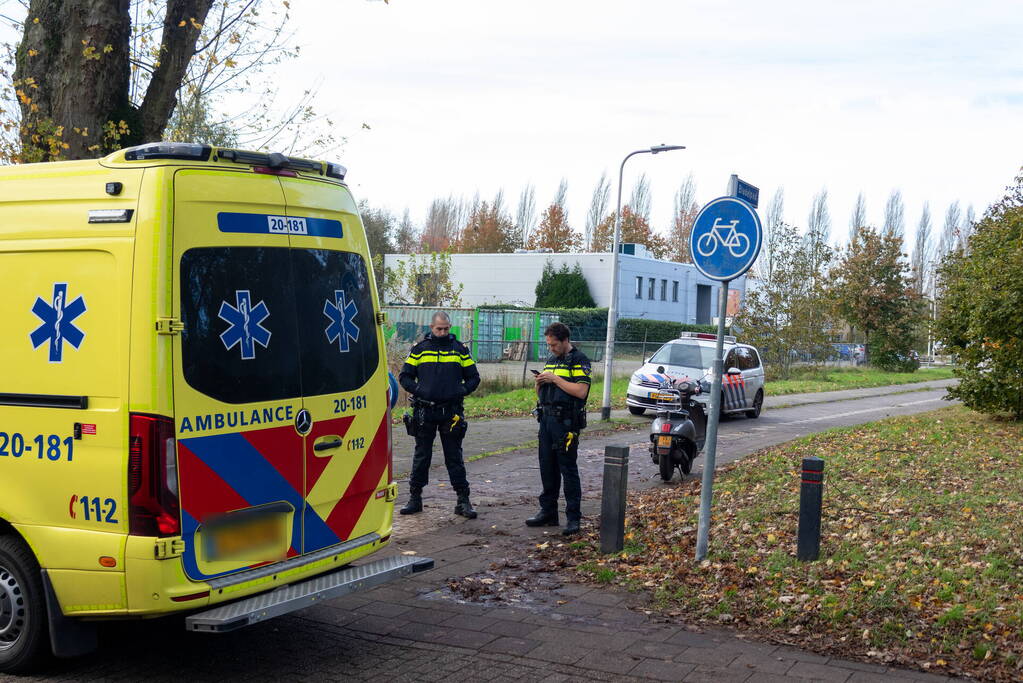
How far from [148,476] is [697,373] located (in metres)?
15.3

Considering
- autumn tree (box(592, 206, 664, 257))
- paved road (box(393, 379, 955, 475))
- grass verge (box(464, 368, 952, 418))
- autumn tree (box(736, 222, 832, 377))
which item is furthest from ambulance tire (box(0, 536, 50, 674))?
autumn tree (box(592, 206, 664, 257))

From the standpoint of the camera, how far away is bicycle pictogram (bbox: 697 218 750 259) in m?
7.13

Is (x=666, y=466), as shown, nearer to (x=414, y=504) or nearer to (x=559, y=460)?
(x=559, y=460)

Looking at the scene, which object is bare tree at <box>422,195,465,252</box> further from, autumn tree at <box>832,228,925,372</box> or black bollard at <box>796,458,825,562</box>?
black bollard at <box>796,458,825,562</box>

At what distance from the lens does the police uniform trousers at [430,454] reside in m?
8.90

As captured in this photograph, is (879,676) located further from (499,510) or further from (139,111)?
(139,111)

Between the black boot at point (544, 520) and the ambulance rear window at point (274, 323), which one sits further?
the black boot at point (544, 520)

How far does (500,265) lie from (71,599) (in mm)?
56731

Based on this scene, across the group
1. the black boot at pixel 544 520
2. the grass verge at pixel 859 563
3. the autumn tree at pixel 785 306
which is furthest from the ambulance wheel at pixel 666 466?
the autumn tree at pixel 785 306

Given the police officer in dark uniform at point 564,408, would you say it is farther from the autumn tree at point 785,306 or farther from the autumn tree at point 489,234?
the autumn tree at point 489,234

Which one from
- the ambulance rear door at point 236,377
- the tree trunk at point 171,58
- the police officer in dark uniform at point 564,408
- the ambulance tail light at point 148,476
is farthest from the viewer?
the tree trunk at point 171,58

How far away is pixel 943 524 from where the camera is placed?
7824mm

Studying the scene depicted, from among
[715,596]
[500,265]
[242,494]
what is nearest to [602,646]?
[715,596]

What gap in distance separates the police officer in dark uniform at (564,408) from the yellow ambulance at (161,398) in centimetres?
314
